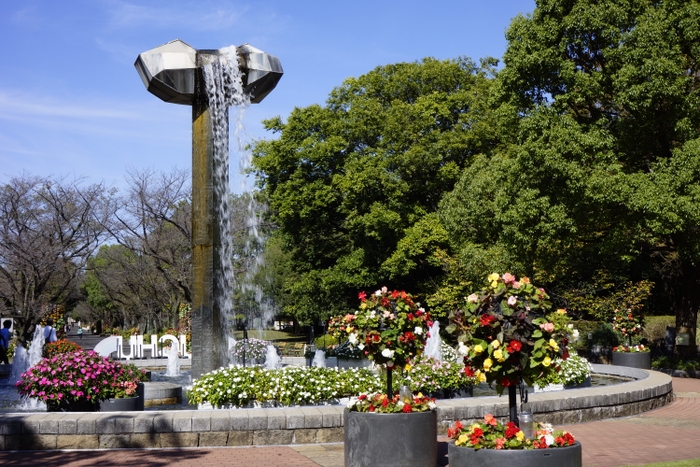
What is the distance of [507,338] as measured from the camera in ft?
20.2

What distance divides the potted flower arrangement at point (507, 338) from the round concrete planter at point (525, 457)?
14cm

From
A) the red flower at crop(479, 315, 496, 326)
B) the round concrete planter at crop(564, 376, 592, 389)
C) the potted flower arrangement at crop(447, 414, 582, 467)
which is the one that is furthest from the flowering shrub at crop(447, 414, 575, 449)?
the round concrete planter at crop(564, 376, 592, 389)

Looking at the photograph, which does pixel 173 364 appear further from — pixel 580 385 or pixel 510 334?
pixel 510 334

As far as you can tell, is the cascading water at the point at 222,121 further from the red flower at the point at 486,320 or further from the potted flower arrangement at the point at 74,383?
the red flower at the point at 486,320

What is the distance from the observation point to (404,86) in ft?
124

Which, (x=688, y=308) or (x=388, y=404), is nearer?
(x=388, y=404)

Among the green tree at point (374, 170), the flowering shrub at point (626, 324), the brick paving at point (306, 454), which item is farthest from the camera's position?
the green tree at point (374, 170)

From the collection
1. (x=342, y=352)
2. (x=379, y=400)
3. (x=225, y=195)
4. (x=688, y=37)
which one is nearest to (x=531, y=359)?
(x=379, y=400)

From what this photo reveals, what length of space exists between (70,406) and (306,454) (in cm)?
375

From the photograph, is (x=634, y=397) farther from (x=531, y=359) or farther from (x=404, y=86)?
(x=404, y=86)

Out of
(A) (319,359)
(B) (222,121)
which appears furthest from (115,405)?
(A) (319,359)

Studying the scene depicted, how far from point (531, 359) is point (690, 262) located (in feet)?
66.1

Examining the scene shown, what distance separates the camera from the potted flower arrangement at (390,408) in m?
7.43

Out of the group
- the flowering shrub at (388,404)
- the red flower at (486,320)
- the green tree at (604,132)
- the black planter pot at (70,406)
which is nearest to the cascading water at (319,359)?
the green tree at (604,132)
